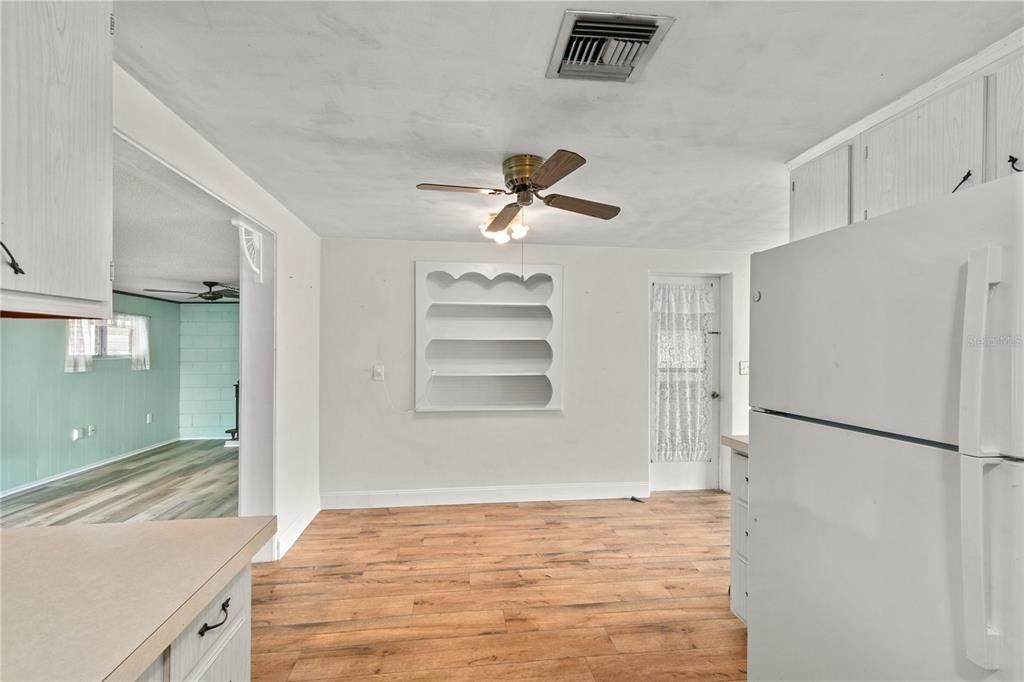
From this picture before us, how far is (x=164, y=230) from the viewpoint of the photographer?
148 inches

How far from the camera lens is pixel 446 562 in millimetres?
3137

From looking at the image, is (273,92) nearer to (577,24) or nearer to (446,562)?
(577,24)

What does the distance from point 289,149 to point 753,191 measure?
2.55 m

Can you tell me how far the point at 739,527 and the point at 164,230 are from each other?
4.49m

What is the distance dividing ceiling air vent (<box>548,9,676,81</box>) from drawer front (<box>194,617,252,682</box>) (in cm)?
189

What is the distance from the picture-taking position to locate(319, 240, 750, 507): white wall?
4219 millimetres

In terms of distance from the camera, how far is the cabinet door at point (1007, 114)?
1448mm

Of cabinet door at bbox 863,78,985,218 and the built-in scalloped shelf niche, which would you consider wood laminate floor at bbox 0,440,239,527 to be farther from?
cabinet door at bbox 863,78,985,218

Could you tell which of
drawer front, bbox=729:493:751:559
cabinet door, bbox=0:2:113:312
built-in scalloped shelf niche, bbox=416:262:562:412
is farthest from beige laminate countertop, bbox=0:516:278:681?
built-in scalloped shelf niche, bbox=416:262:562:412

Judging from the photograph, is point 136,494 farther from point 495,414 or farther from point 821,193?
point 821,193

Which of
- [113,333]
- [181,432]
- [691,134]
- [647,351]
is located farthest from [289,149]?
[181,432]

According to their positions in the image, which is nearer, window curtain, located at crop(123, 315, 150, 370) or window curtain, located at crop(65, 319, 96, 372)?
window curtain, located at crop(65, 319, 96, 372)

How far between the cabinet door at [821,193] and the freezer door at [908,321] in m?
0.81

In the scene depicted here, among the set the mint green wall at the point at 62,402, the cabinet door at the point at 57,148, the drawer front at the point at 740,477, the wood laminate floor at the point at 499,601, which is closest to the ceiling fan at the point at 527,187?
the cabinet door at the point at 57,148
